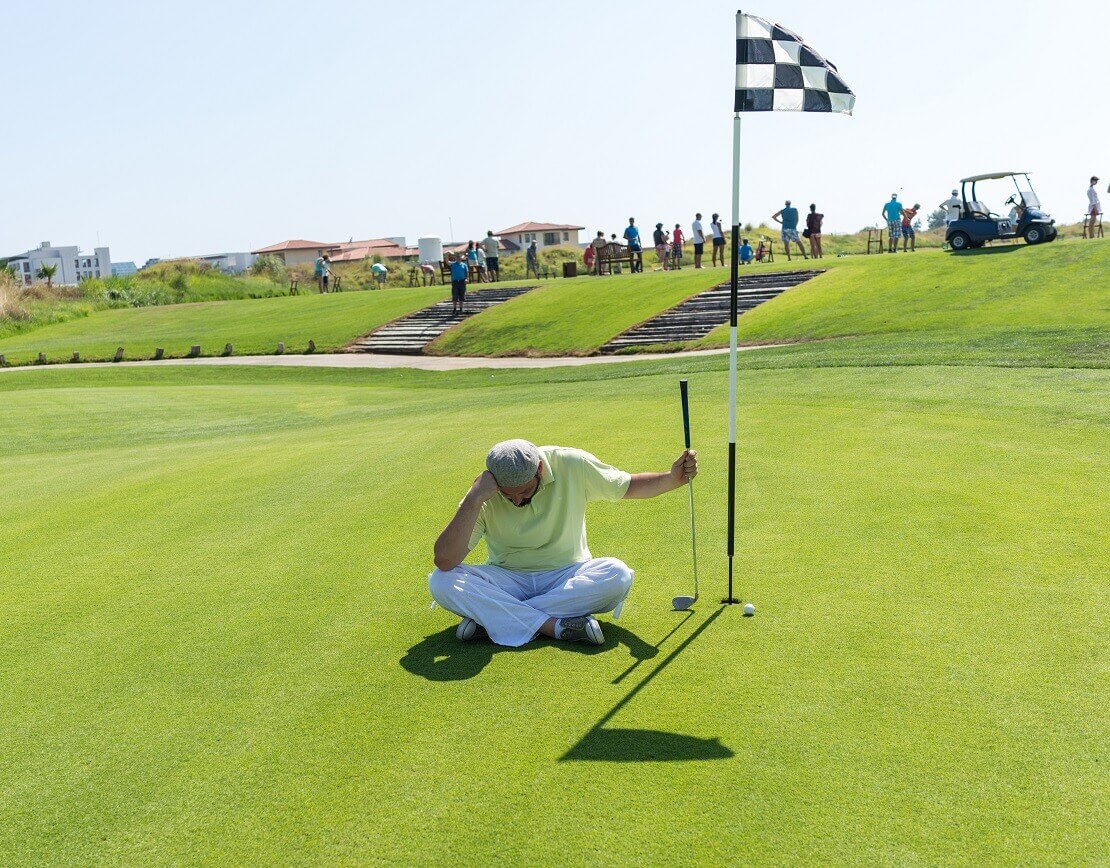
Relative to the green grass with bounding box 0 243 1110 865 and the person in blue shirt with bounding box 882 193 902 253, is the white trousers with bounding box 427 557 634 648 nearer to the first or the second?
the green grass with bounding box 0 243 1110 865

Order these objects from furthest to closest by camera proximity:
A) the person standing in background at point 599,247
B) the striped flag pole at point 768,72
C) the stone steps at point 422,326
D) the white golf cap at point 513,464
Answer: the person standing in background at point 599,247
the stone steps at point 422,326
the striped flag pole at point 768,72
the white golf cap at point 513,464

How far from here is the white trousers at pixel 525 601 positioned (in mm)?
6332

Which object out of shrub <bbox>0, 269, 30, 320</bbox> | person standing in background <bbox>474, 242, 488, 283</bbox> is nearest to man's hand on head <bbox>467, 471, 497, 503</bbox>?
shrub <bbox>0, 269, 30, 320</bbox>

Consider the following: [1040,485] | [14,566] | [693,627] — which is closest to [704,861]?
[693,627]

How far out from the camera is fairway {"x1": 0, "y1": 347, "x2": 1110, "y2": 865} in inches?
167

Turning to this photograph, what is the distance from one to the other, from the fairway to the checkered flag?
299cm

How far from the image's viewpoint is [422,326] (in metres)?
41.7

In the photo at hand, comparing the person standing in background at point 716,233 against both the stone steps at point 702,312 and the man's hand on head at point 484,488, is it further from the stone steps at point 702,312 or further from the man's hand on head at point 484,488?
the man's hand on head at point 484,488

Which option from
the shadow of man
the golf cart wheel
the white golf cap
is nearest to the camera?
the shadow of man

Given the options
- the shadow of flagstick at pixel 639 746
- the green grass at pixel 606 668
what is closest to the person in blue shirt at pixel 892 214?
the green grass at pixel 606 668

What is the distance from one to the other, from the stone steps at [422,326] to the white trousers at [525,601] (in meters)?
32.3

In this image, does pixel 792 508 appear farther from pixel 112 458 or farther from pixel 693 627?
pixel 112 458

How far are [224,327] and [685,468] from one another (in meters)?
42.4

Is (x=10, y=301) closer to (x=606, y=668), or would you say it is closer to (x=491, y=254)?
(x=491, y=254)
